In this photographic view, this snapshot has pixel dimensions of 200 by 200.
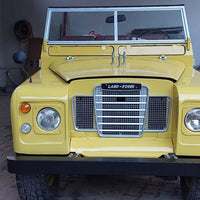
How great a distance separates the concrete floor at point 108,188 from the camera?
137 inches

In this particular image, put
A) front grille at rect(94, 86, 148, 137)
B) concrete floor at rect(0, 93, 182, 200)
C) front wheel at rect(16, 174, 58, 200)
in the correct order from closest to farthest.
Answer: front grille at rect(94, 86, 148, 137) < front wheel at rect(16, 174, 58, 200) < concrete floor at rect(0, 93, 182, 200)

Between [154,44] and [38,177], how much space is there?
2.13 meters

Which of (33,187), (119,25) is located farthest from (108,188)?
(119,25)

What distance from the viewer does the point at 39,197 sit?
309cm

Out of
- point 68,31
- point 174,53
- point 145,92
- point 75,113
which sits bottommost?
point 75,113

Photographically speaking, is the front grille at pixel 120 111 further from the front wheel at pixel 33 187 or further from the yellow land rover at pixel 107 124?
the front wheel at pixel 33 187

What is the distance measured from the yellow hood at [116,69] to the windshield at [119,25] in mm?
558

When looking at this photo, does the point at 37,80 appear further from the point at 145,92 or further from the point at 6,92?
the point at 6,92

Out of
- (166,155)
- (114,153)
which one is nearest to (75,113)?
(114,153)

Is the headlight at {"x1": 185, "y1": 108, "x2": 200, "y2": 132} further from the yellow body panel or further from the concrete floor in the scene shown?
the concrete floor

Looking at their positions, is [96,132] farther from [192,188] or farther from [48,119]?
[192,188]

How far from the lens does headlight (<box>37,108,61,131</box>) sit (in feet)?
9.12

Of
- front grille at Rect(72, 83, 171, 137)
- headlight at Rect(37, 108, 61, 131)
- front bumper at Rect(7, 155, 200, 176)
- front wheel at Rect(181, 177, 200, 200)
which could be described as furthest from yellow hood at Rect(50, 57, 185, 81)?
front wheel at Rect(181, 177, 200, 200)

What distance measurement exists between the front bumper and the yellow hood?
0.74 metres
